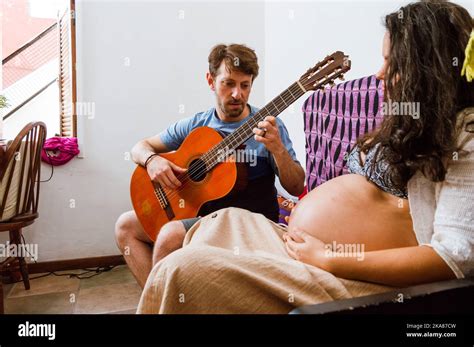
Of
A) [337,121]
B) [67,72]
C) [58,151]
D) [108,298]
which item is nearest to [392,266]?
[337,121]

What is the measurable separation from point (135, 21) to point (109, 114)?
0.71 metres

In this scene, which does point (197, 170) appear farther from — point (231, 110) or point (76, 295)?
point (76, 295)

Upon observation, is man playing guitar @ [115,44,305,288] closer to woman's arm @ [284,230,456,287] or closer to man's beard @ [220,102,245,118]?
man's beard @ [220,102,245,118]

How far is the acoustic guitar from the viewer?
1327mm

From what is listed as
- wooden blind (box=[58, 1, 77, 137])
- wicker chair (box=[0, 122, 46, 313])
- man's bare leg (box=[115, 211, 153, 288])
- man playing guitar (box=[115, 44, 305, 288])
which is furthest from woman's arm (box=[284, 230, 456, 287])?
wooden blind (box=[58, 1, 77, 137])

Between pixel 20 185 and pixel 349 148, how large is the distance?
5.99 feet

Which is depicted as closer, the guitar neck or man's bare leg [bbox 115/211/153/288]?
the guitar neck

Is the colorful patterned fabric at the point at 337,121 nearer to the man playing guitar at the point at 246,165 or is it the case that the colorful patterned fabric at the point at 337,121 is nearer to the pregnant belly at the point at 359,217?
the man playing guitar at the point at 246,165

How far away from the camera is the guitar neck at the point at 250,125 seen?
4.41 feet

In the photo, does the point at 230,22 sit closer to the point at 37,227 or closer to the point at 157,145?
the point at 157,145

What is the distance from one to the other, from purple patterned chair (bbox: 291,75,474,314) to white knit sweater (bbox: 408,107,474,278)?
52 millimetres

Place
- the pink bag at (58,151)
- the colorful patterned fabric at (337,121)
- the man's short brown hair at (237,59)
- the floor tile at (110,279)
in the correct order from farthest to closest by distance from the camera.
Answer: the pink bag at (58,151), the floor tile at (110,279), the man's short brown hair at (237,59), the colorful patterned fabric at (337,121)

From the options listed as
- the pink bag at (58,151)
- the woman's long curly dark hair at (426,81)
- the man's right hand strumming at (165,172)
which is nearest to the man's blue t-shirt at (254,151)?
the man's right hand strumming at (165,172)

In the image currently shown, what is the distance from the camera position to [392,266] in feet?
2.25
